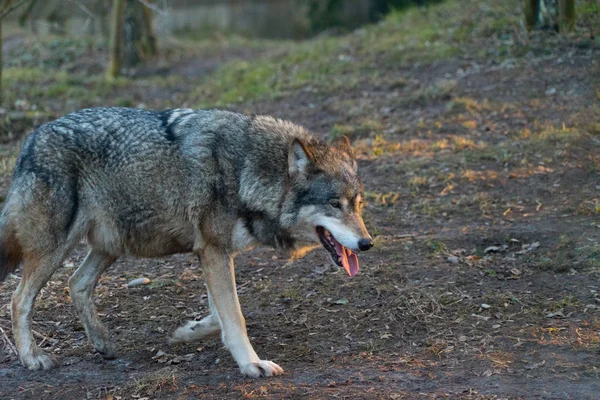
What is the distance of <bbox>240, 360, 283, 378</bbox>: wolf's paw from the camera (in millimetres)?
5223

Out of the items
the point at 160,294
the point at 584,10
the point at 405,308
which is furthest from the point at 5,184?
the point at 584,10

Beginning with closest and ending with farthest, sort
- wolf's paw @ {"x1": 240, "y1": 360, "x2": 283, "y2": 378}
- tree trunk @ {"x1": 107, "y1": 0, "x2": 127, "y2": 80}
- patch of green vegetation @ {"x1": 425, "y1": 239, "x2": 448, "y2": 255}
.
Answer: wolf's paw @ {"x1": 240, "y1": 360, "x2": 283, "y2": 378} < patch of green vegetation @ {"x1": 425, "y1": 239, "x2": 448, "y2": 255} < tree trunk @ {"x1": 107, "y1": 0, "x2": 127, "y2": 80}

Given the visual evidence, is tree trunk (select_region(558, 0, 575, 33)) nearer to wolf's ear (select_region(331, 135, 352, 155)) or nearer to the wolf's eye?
wolf's ear (select_region(331, 135, 352, 155))

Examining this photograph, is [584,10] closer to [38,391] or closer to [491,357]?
[491,357]

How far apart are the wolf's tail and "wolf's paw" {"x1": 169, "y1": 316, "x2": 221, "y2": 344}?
1267mm

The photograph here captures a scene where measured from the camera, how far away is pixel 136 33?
18.7 m

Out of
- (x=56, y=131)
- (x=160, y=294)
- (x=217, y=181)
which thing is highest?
(x=56, y=131)

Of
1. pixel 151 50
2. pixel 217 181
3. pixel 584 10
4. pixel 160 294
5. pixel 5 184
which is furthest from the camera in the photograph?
pixel 151 50

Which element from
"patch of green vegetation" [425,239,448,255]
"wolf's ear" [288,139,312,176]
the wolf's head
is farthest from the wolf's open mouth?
"patch of green vegetation" [425,239,448,255]

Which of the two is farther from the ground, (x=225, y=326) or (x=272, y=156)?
(x=272, y=156)

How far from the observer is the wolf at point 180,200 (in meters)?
5.43

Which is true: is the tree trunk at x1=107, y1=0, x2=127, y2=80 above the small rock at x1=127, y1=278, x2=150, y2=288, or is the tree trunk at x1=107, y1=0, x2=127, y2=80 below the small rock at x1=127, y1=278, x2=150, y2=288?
above

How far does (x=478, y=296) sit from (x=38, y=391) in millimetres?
3471

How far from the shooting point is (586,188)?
8.37 metres
